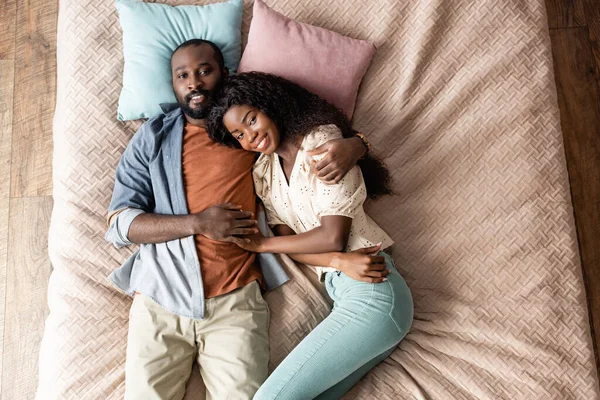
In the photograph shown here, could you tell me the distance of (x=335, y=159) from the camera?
1466 mm

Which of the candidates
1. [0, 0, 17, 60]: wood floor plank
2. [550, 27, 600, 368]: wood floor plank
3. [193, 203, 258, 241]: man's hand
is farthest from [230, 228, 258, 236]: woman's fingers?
[0, 0, 17, 60]: wood floor plank

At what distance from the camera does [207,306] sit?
5.00ft

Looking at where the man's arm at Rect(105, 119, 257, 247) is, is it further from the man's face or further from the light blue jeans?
the light blue jeans

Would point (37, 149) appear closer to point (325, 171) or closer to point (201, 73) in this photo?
point (201, 73)

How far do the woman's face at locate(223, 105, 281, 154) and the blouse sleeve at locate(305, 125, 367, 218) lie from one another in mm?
94

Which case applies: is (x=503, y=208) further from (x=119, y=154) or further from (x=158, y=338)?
(x=119, y=154)

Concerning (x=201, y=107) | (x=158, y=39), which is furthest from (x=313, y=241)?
(x=158, y=39)

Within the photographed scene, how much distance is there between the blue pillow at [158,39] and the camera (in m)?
1.71

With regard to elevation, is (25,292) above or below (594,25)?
below

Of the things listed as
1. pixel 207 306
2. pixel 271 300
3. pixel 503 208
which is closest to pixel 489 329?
pixel 503 208

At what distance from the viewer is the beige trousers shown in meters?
1.44

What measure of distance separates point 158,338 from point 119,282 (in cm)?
20

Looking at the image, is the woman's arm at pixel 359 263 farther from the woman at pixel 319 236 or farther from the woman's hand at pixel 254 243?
the woman's hand at pixel 254 243

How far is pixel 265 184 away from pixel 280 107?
23 centimetres
